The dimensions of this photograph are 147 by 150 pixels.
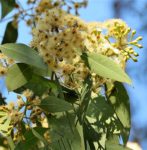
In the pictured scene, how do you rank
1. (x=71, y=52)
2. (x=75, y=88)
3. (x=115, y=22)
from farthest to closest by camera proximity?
(x=115, y=22)
(x=75, y=88)
(x=71, y=52)

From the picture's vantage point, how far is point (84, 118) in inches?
57.1

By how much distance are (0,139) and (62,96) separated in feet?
1.66

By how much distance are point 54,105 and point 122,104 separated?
0.87 ft

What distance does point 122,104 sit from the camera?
4.97 ft

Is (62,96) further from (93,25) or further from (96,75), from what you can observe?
(93,25)

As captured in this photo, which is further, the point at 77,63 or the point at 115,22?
the point at 115,22

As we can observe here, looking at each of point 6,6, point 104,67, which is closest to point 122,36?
point 104,67

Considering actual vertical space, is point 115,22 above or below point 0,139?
above

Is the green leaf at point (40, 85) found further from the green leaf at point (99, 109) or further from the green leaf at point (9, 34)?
the green leaf at point (9, 34)

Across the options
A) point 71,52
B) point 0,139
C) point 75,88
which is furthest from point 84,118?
point 0,139

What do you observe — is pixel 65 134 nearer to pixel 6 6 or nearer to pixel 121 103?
pixel 121 103

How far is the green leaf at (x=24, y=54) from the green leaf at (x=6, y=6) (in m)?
0.33

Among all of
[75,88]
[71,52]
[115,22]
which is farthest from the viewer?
[115,22]

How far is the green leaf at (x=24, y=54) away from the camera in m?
1.31
